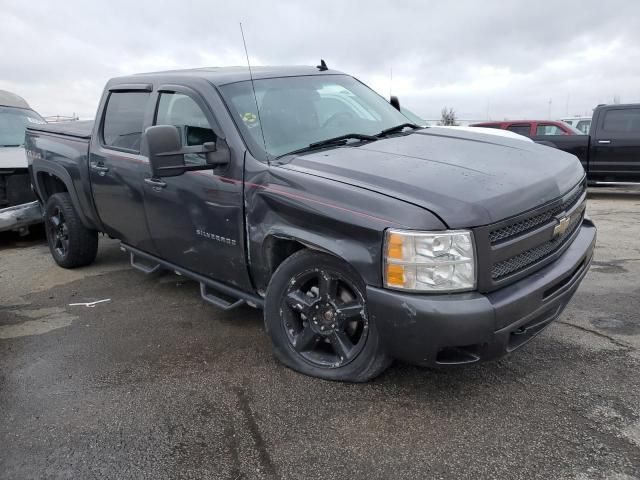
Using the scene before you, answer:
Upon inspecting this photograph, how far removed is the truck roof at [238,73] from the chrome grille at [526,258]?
6.98 ft

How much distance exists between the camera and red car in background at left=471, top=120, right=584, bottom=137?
451 inches

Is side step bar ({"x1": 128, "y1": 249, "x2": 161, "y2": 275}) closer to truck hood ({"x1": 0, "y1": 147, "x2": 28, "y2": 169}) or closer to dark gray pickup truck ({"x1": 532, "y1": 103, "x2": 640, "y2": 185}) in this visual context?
truck hood ({"x1": 0, "y1": 147, "x2": 28, "y2": 169})

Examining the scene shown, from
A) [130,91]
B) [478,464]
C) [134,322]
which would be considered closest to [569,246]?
[478,464]

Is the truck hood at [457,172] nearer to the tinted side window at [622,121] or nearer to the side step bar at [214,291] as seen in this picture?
the side step bar at [214,291]

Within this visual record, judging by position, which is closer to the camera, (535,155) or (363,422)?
(363,422)

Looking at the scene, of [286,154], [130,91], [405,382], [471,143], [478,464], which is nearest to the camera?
[478,464]

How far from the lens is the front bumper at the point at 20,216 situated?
605cm

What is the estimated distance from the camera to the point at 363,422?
268 cm

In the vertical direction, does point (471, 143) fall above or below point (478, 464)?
above

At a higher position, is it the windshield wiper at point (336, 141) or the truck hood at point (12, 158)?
the windshield wiper at point (336, 141)

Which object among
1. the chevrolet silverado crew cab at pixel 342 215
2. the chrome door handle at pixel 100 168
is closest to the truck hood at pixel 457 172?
the chevrolet silverado crew cab at pixel 342 215

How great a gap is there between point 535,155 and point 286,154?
1515 millimetres

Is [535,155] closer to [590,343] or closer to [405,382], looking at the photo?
[590,343]

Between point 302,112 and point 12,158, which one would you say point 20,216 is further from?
point 302,112
